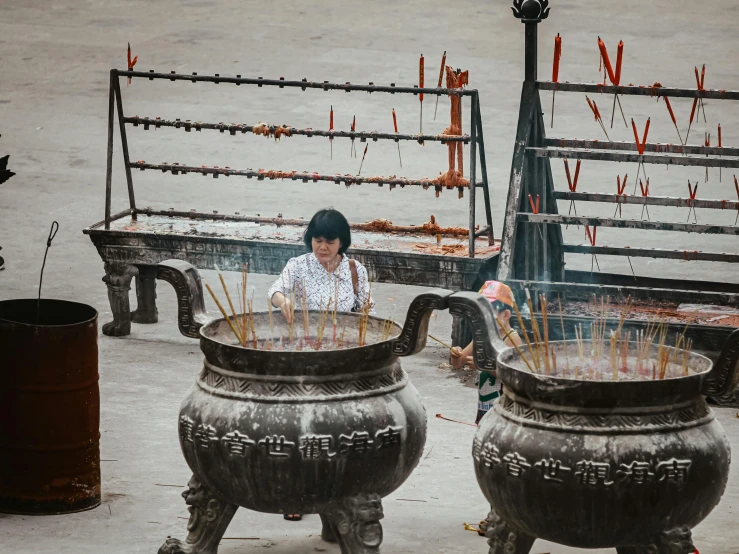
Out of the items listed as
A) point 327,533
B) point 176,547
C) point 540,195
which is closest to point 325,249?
point 327,533

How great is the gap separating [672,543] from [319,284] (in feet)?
6.68

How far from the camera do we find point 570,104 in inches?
598

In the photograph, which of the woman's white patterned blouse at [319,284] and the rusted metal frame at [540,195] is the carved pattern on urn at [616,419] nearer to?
the woman's white patterned blouse at [319,284]

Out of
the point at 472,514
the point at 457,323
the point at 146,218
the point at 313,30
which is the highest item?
the point at 313,30

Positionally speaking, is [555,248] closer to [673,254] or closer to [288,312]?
[673,254]

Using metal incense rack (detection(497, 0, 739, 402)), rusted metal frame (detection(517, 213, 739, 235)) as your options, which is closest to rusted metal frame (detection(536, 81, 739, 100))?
metal incense rack (detection(497, 0, 739, 402))

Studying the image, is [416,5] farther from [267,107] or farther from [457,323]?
[457,323]

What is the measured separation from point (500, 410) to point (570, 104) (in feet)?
36.8

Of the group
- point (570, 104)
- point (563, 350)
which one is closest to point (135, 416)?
point (563, 350)

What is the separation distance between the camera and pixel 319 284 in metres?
5.65

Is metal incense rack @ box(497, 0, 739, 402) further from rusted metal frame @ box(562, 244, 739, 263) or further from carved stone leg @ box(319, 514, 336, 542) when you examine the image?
carved stone leg @ box(319, 514, 336, 542)

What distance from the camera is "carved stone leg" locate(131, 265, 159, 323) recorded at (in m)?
8.36

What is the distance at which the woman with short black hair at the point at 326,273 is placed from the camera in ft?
18.2

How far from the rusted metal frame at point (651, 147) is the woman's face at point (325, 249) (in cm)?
204
